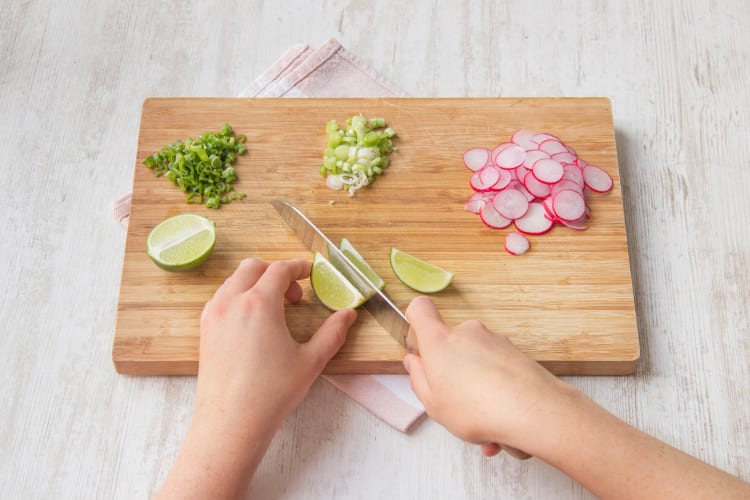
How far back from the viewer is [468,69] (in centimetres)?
263

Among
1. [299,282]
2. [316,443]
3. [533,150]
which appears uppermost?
[533,150]

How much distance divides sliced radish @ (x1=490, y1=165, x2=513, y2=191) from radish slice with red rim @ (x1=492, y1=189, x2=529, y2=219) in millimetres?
17

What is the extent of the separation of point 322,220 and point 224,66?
74 centimetres

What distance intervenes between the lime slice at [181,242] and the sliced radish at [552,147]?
93 cm

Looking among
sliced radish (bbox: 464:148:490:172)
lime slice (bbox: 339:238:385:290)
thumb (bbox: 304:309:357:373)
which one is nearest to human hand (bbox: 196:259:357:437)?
thumb (bbox: 304:309:357:373)

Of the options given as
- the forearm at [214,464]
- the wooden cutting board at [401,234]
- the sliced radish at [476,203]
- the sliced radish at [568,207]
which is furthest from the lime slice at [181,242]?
the sliced radish at [568,207]

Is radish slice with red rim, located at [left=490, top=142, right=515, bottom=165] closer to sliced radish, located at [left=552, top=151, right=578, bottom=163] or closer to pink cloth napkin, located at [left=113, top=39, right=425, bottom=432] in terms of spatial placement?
sliced radish, located at [left=552, top=151, right=578, bottom=163]

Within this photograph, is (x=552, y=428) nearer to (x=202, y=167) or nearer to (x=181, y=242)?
(x=181, y=242)

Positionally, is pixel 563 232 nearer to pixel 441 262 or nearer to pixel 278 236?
pixel 441 262

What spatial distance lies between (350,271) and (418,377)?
0.36m

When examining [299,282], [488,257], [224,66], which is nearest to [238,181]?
[299,282]

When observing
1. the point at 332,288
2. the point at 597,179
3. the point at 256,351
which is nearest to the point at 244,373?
the point at 256,351

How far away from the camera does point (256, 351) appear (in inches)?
75.8

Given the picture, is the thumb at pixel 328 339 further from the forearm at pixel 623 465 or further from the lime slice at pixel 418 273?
the forearm at pixel 623 465
